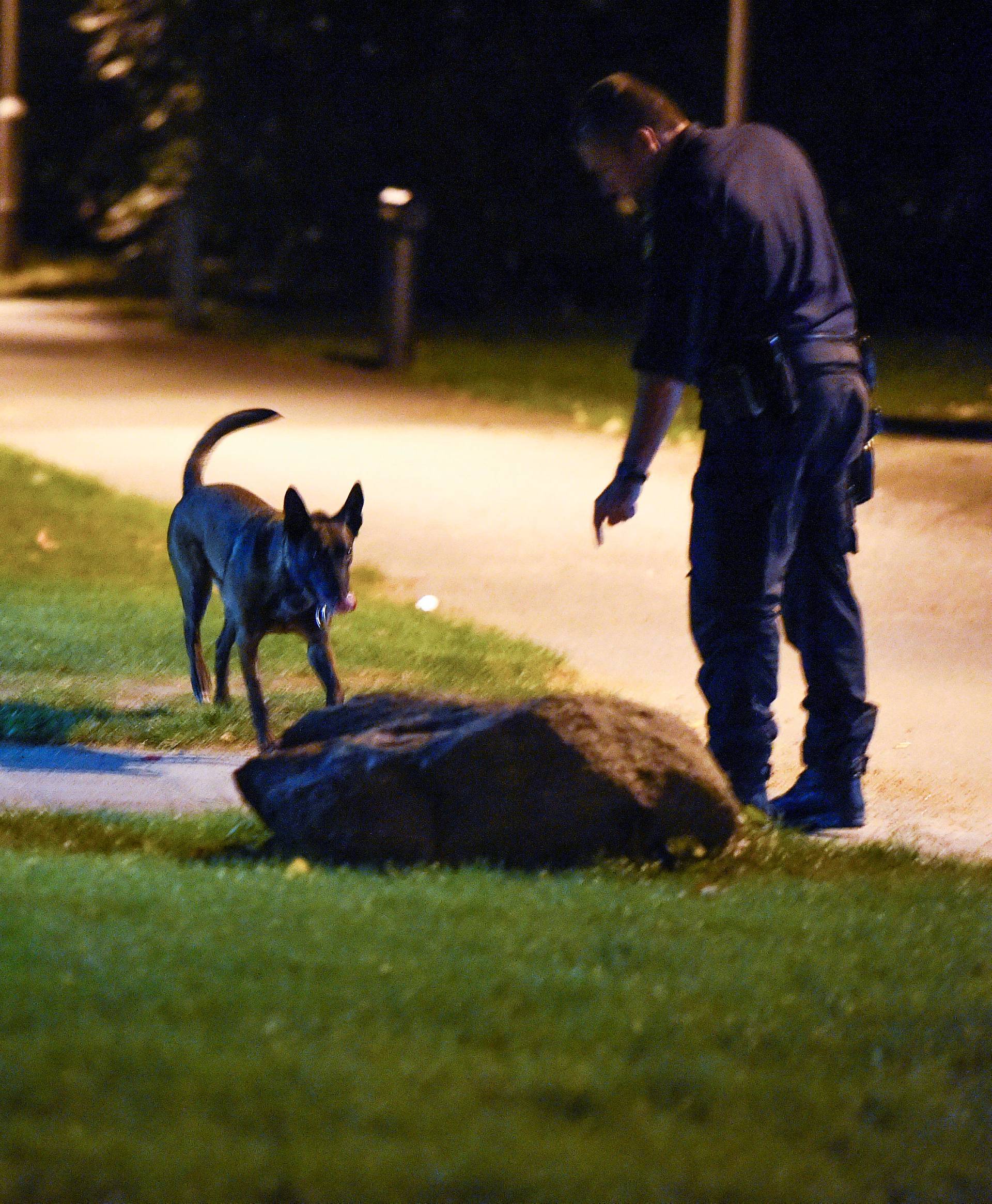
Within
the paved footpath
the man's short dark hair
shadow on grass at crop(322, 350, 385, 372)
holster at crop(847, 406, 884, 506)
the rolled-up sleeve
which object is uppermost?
the man's short dark hair

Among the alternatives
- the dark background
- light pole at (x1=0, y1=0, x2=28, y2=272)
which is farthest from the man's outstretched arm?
light pole at (x1=0, y1=0, x2=28, y2=272)

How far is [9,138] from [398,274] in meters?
13.4

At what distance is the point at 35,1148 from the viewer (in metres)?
3.15

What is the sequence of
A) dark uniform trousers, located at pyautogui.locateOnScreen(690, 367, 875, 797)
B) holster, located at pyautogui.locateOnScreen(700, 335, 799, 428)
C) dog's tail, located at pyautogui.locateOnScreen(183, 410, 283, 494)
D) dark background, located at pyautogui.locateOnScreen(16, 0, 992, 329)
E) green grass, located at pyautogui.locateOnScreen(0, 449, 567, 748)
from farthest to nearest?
dark background, located at pyautogui.locateOnScreen(16, 0, 992, 329) < dog's tail, located at pyautogui.locateOnScreen(183, 410, 283, 494) < green grass, located at pyautogui.locateOnScreen(0, 449, 567, 748) < dark uniform trousers, located at pyautogui.locateOnScreen(690, 367, 875, 797) < holster, located at pyautogui.locateOnScreen(700, 335, 799, 428)

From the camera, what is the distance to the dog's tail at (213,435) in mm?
7227

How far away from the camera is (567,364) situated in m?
19.1

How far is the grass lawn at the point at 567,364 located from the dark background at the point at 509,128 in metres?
2.73

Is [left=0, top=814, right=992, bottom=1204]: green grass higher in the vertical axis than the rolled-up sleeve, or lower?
lower

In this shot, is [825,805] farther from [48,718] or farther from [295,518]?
[48,718]

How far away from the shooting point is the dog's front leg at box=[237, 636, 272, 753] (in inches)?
260

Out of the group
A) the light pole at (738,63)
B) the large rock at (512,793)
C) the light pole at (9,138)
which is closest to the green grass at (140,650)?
the large rock at (512,793)

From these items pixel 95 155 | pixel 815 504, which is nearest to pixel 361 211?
pixel 95 155

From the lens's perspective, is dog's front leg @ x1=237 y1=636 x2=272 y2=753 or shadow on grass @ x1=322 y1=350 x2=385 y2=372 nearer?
dog's front leg @ x1=237 y1=636 x2=272 y2=753

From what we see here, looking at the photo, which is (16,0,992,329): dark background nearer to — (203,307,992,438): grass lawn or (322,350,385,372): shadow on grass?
(203,307,992,438): grass lawn
